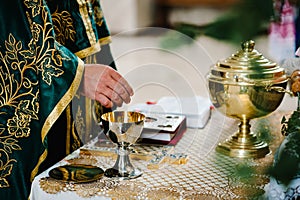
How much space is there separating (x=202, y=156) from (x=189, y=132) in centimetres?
19

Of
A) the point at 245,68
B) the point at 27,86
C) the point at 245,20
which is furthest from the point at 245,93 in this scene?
the point at 245,20

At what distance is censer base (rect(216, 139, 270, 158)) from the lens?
101 centimetres

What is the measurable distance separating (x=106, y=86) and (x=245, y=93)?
0.29 m

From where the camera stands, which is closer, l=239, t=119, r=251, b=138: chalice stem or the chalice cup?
the chalice cup

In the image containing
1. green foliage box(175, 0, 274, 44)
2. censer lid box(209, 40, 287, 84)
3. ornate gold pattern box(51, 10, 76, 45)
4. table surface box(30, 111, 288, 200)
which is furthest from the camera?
ornate gold pattern box(51, 10, 76, 45)

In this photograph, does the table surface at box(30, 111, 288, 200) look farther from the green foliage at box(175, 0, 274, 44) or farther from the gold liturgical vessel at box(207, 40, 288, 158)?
the green foliage at box(175, 0, 274, 44)

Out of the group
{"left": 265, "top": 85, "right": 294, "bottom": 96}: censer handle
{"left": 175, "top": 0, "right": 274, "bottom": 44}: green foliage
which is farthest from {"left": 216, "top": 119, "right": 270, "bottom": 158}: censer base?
{"left": 175, "top": 0, "right": 274, "bottom": 44}: green foliage

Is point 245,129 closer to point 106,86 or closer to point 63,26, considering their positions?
point 106,86

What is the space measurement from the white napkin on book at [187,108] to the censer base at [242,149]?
0.18 m

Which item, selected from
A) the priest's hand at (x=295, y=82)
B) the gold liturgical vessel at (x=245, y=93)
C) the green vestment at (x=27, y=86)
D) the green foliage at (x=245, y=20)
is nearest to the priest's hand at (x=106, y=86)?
the green vestment at (x=27, y=86)

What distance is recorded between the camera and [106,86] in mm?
1030

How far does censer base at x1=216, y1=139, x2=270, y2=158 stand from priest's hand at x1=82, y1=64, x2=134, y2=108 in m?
0.24

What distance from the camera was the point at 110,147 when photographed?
108 cm

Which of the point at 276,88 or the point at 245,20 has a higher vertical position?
the point at 245,20
